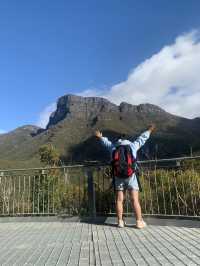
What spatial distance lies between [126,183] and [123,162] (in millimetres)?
413

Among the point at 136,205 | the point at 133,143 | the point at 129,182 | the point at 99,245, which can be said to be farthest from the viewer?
the point at 133,143

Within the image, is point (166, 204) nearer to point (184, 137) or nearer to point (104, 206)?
point (104, 206)

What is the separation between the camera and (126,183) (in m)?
8.62

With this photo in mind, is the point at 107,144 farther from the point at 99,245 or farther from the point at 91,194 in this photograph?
the point at 99,245

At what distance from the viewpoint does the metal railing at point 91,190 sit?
9.16m

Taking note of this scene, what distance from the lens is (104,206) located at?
10.1 metres

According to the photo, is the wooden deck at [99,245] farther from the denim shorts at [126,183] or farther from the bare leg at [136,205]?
the denim shorts at [126,183]

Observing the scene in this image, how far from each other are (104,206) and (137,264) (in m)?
4.77

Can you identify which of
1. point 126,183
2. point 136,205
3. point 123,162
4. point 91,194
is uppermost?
point 123,162

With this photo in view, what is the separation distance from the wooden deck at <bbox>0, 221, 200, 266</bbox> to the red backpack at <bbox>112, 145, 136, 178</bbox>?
102 centimetres

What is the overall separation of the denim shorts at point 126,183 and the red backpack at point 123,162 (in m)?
0.11

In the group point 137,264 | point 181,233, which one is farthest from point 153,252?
point 181,233

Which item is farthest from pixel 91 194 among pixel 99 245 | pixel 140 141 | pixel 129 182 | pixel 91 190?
pixel 99 245

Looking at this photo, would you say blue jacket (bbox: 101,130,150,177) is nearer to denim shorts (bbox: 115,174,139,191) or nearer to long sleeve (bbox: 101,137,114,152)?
long sleeve (bbox: 101,137,114,152)
